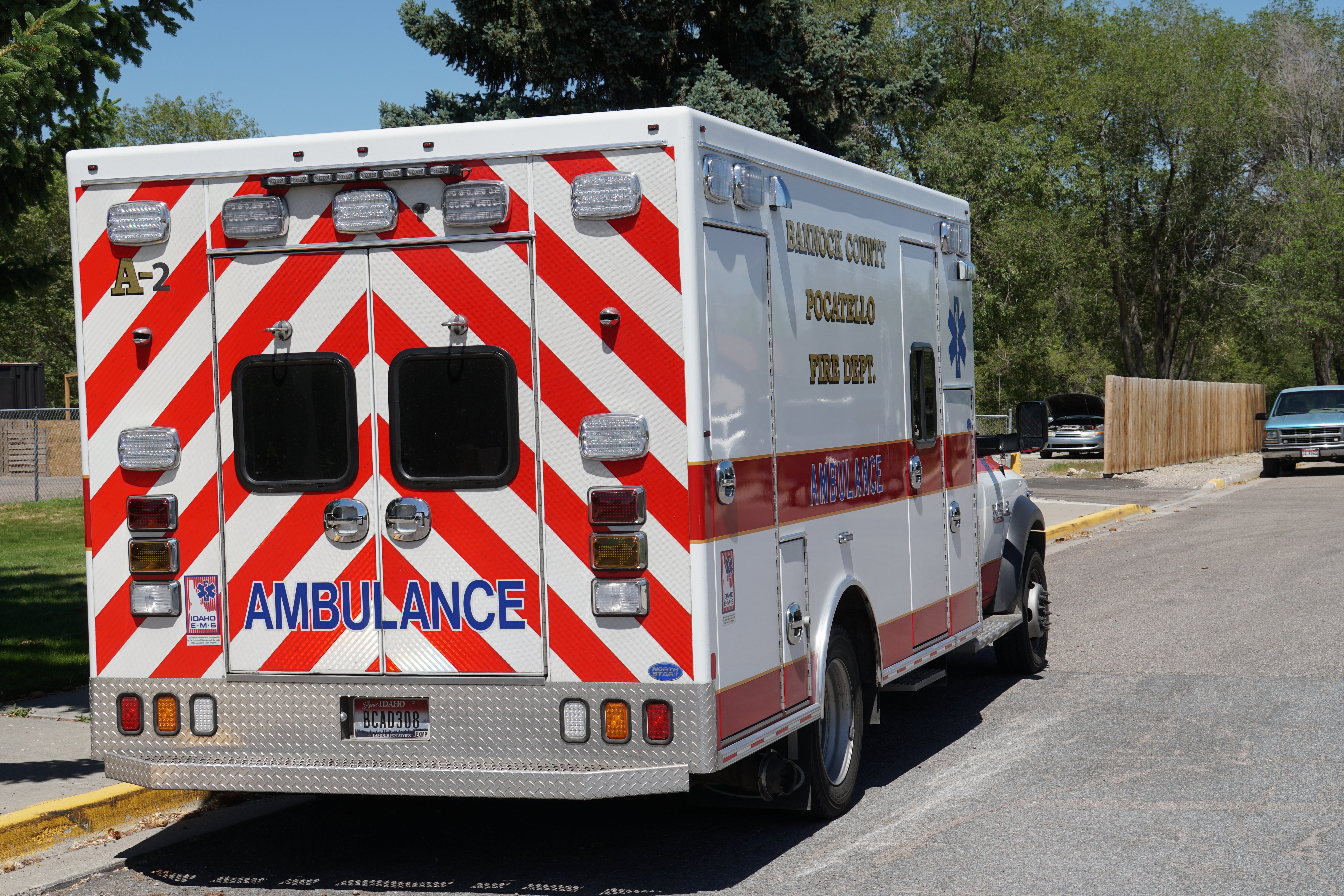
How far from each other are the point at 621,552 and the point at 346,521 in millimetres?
Answer: 1158

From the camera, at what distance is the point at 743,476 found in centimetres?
548

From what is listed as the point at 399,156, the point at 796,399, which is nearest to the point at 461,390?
the point at 399,156

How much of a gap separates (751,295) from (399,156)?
1.51 m

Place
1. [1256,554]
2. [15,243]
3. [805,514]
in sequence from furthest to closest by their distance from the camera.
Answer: [15,243] < [1256,554] < [805,514]

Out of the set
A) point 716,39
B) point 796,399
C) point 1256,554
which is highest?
point 716,39

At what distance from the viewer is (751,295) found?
564cm

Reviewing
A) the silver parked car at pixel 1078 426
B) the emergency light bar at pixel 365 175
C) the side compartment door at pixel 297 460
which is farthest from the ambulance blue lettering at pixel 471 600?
the silver parked car at pixel 1078 426

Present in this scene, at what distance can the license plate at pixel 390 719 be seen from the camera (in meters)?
5.44

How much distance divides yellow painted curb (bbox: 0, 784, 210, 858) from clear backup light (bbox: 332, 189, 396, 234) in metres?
2.49

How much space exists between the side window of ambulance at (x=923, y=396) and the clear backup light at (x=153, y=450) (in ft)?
12.2

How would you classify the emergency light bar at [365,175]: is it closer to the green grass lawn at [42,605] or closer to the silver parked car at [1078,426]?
the green grass lawn at [42,605]

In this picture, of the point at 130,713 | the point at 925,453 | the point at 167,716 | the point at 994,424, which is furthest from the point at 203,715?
the point at 994,424

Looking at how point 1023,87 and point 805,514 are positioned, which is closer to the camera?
point 805,514

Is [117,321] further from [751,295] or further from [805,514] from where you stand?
[805,514]
